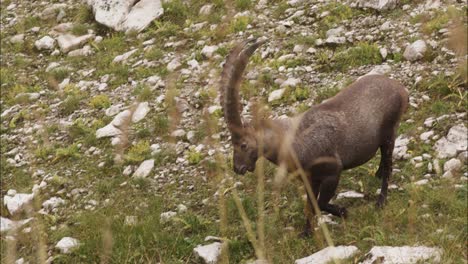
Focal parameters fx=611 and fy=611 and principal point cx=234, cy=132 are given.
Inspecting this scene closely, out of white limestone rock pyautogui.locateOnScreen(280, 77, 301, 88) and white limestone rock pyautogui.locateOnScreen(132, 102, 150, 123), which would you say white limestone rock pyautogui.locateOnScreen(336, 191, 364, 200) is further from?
white limestone rock pyautogui.locateOnScreen(132, 102, 150, 123)

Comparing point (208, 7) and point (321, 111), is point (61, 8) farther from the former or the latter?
point (321, 111)

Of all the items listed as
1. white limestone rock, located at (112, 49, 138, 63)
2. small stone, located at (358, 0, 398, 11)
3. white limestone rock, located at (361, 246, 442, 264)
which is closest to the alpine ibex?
white limestone rock, located at (361, 246, 442, 264)

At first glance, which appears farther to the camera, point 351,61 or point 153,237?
point 351,61

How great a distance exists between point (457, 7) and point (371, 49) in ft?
6.07

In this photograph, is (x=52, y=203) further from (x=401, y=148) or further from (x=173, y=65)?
(x=401, y=148)

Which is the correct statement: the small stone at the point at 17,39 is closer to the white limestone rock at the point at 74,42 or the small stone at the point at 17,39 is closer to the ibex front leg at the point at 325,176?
the white limestone rock at the point at 74,42

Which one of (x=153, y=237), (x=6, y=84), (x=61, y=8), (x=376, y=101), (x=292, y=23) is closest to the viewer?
(x=376, y=101)

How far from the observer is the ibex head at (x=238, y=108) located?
Answer: 20.2ft

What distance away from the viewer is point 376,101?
7355 millimetres

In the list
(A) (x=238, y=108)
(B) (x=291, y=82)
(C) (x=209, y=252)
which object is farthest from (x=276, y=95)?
(A) (x=238, y=108)

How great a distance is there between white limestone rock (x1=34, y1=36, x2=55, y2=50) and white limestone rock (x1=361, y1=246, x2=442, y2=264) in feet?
33.7

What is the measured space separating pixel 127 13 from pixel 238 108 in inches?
318

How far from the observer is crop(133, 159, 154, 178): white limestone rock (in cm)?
954

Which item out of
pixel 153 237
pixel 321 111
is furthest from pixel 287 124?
pixel 153 237
